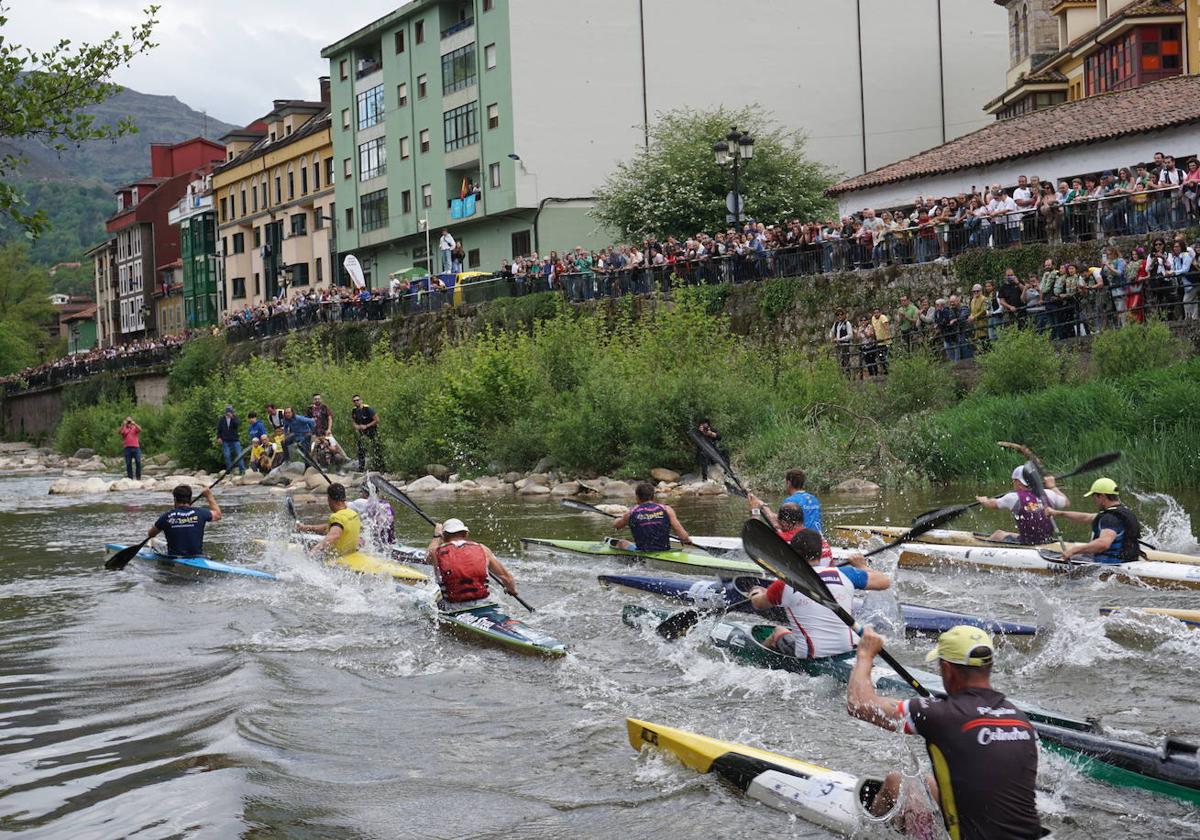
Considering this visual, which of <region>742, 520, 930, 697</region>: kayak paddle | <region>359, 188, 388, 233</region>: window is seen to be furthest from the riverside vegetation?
<region>359, 188, 388, 233</region>: window

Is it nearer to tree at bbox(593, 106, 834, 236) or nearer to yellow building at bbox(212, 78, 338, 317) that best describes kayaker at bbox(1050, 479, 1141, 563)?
tree at bbox(593, 106, 834, 236)

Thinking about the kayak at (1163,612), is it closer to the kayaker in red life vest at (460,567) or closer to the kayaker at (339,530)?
the kayaker in red life vest at (460,567)

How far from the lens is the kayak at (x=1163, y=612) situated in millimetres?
11242

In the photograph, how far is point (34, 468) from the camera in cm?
5012

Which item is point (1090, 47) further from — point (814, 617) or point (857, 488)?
point (814, 617)

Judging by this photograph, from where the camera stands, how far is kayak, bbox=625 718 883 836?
23.7 feet

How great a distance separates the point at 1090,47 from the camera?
4038 centimetres

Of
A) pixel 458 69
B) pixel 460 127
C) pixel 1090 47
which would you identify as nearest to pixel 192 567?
pixel 1090 47

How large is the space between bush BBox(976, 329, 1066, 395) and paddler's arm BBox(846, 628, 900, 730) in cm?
1740

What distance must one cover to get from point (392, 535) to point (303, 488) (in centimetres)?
1422

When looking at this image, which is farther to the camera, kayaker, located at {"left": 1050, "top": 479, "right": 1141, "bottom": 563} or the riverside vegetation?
the riverside vegetation

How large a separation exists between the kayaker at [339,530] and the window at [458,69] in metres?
37.4

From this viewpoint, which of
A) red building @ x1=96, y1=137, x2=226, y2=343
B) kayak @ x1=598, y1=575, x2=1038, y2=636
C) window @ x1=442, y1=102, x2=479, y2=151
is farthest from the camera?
red building @ x1=96, y1=137, x2=226, y2=343

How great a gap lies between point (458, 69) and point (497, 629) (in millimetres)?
42891
